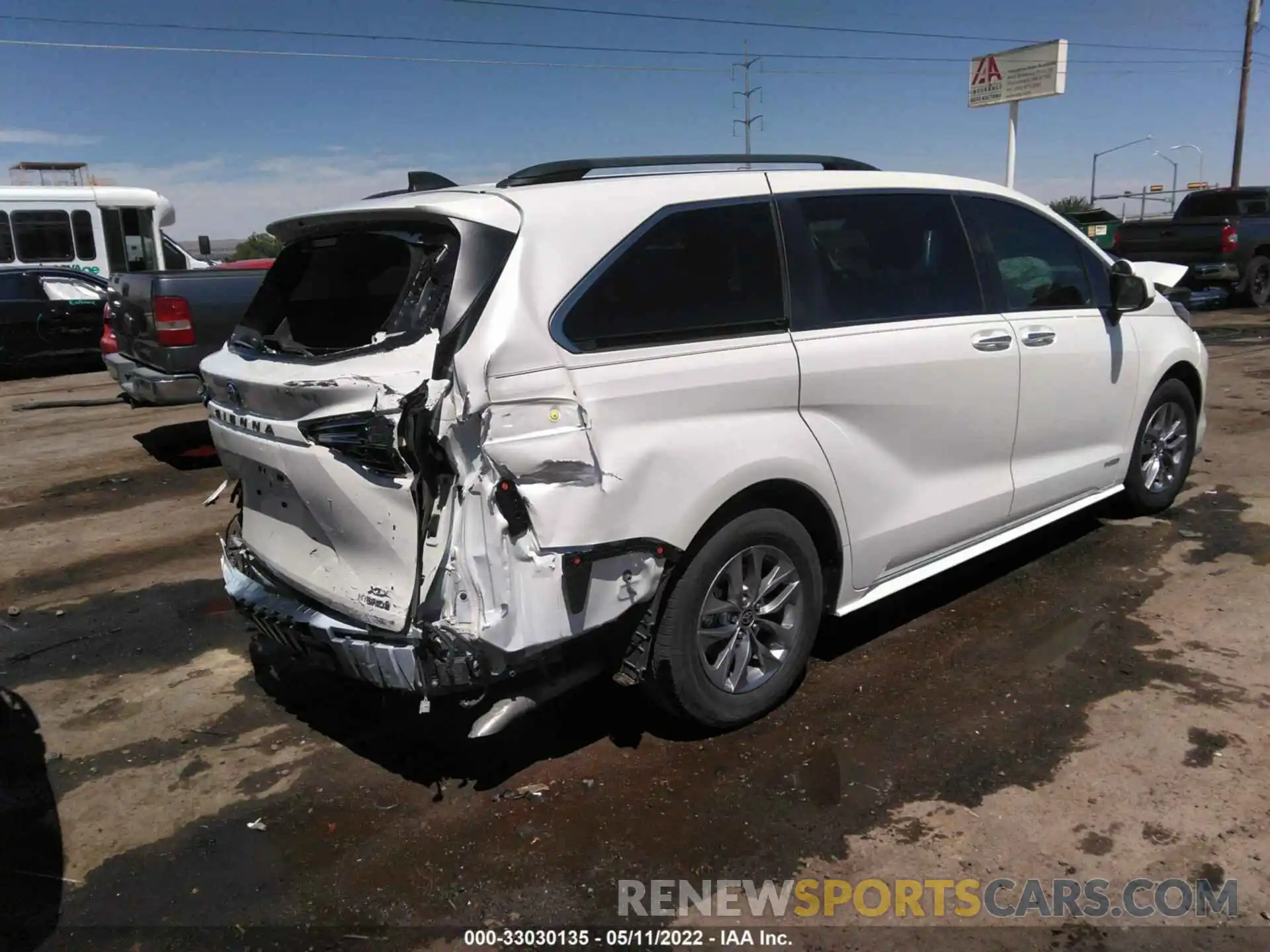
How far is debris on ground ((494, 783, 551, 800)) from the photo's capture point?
10.7 feet

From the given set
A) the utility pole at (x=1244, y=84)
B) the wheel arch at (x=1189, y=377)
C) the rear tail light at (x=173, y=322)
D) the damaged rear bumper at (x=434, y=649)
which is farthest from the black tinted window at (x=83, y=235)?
the utility pole at (x=1244, y=84)

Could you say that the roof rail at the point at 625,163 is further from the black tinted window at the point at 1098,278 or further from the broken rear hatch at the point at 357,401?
the black tinted window at the point at 1098,278

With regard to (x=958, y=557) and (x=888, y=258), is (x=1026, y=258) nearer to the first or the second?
(x=888, y=258)

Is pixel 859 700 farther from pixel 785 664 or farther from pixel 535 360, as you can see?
pixel 535 360

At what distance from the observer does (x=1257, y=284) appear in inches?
673

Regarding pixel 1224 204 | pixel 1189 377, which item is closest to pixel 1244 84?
pixel 1224 204

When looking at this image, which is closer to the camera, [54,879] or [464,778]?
[54,879]

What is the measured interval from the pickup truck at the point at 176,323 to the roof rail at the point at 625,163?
4806mm

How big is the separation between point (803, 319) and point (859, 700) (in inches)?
59.7

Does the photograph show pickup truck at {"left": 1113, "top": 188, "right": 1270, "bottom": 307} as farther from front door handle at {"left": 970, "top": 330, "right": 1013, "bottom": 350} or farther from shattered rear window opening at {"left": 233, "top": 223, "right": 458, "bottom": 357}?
shattered rear window opening at {"left": 233, "top": 223, "right": 458, "bottom": 357}

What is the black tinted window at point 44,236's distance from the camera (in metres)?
17.0

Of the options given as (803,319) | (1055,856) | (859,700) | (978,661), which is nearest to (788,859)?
(1055,856)

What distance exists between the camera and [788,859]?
2.88 metres

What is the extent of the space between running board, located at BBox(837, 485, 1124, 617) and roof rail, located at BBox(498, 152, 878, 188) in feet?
5.80
